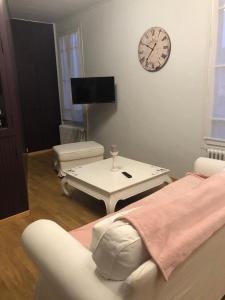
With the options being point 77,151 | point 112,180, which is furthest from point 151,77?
point 112,180

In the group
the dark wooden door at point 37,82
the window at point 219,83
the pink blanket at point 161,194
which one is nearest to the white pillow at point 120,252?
the pink blanket at point 161,194

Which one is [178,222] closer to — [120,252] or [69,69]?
[120,252]

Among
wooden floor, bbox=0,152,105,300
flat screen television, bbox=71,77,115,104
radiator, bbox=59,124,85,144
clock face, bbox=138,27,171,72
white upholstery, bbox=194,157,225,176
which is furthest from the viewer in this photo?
radiator, bbox=59,124,85,144

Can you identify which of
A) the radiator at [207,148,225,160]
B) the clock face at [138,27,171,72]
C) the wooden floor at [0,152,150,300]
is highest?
the clock face at [138,27,171,72]

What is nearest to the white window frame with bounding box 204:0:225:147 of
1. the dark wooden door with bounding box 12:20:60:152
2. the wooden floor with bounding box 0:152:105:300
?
the wooden floor with bounding box 0:152:105:300

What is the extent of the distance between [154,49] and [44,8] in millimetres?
2068

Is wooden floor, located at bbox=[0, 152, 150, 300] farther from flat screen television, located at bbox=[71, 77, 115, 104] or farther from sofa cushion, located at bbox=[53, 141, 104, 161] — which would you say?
flat screen television, located at bbox=[71, 77, 115, 104]

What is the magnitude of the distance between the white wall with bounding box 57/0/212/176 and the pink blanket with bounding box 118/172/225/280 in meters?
2.04

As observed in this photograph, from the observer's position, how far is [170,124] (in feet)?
11.2

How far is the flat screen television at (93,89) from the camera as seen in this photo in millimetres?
4020

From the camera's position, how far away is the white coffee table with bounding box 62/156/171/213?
8.09ft

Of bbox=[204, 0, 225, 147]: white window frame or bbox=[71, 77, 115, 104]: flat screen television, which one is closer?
bbox=[204, 0, 225, 147]: white window frame

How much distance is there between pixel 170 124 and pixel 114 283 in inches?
108

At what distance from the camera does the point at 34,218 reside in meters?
2.66
